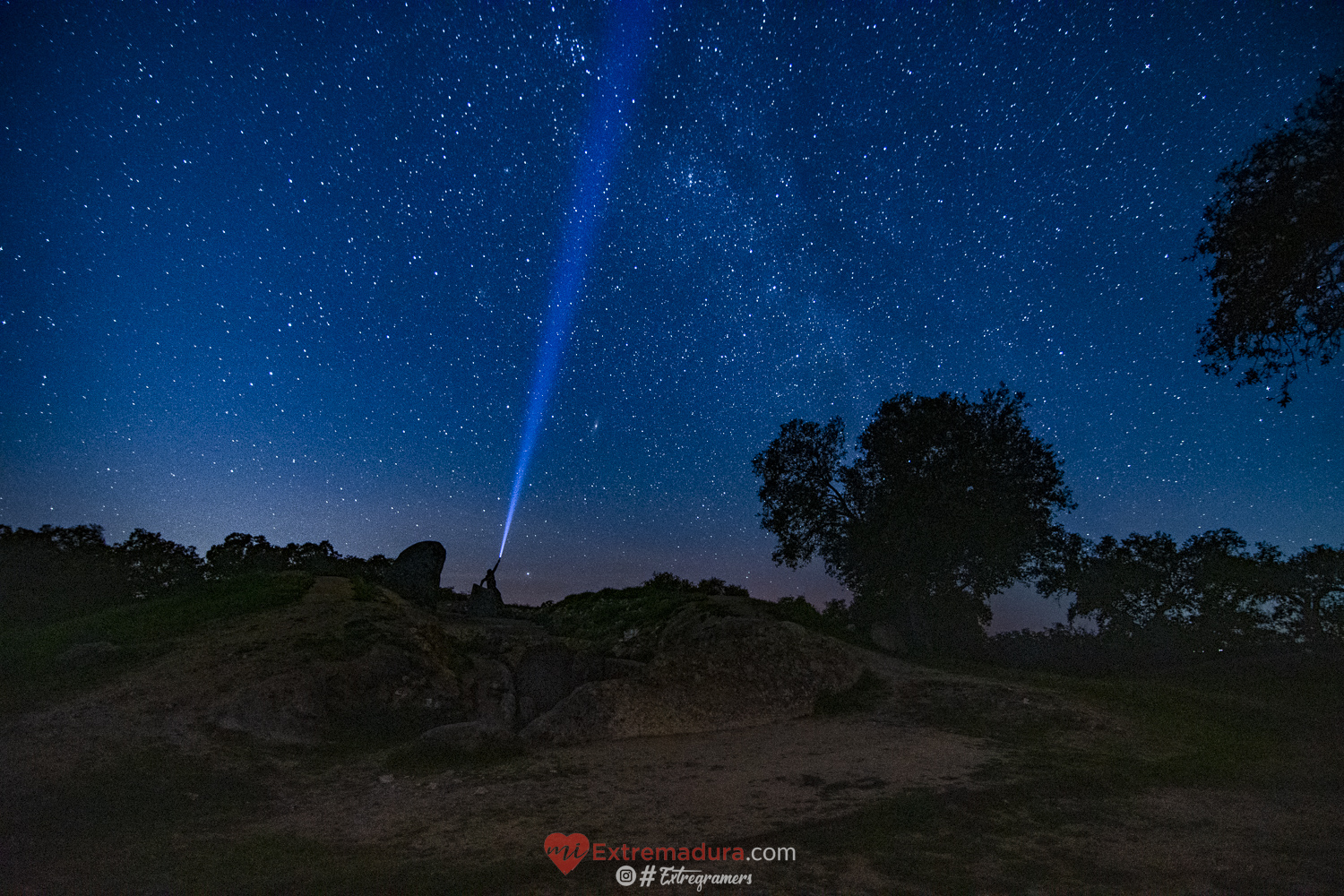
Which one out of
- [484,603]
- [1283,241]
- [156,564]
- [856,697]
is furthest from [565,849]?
[156,564]

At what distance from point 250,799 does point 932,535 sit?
21771 millimetres

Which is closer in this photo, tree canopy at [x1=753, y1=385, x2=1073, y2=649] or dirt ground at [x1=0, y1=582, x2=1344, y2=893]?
dirt ground at [x1=0, y1=582, x2=1344, y2=893]

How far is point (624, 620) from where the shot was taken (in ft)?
83.6

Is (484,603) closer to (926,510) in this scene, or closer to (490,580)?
(490,580)

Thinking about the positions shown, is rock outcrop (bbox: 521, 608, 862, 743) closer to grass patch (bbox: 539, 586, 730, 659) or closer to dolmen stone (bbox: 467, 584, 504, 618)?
grass patch (bbox: 539, 586, 730, 659)

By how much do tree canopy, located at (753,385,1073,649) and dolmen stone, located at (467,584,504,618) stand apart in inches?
574

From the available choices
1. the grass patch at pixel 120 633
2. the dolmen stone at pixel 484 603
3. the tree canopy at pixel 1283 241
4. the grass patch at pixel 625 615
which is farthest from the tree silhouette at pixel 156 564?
the tree canopy at pixel 1283 241

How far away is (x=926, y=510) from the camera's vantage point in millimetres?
22359

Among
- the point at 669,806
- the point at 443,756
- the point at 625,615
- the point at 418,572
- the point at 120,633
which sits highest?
the point at 418,572

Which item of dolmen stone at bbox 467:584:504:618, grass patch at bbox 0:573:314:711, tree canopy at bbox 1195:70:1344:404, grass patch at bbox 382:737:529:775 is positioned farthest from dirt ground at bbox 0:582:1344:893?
dolmen stone at bbox 467:584:504:618

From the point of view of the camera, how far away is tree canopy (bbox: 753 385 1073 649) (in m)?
22.0

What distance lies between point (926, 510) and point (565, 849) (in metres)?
20.1

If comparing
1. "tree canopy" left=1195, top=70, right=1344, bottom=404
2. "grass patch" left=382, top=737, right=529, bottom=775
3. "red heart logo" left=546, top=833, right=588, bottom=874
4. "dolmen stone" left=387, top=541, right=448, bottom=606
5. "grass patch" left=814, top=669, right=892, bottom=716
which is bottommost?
"grass patch" left=382, top=737, right=529, bottom=775

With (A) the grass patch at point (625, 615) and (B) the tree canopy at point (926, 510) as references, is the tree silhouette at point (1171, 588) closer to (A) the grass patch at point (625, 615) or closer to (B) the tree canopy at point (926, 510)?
(B) the tree canopy at point (926, 510)
